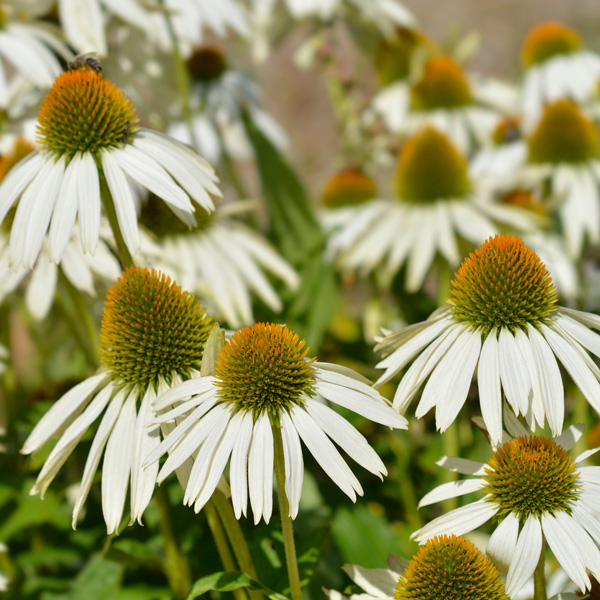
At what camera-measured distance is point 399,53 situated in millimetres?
2041

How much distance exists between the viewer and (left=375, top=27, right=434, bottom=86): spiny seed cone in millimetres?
2035

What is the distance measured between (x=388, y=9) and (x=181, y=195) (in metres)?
1.34

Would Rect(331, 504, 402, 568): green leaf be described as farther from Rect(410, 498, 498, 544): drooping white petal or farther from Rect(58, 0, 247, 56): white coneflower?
Rect(58, 0, 247, 56): white coneflower

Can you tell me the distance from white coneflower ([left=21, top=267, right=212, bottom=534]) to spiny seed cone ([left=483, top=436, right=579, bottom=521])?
28 cm

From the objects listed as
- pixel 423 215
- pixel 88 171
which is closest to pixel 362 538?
pixel 88 171

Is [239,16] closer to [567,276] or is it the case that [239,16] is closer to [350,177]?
[350,177]

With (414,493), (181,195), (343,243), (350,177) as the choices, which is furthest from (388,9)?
(181,195)

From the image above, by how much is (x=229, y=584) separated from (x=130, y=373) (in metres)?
0.20

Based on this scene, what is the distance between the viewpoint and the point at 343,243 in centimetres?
149

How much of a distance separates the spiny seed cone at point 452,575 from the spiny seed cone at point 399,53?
5.58ft

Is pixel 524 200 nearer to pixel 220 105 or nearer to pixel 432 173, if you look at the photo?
pixel 432 173

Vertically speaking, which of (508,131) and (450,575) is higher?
(508,131)

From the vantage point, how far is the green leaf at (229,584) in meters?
0.60

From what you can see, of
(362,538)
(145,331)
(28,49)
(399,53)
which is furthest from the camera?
(399,53)
